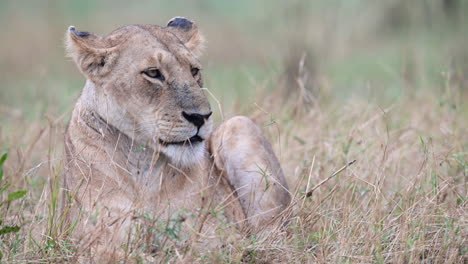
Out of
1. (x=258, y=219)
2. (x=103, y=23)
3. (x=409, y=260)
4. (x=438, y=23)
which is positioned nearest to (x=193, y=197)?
(x=258, y=219)

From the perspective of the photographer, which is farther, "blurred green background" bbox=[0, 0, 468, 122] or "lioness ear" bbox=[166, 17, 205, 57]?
"blurred green background" bbox=[0, 0, 468, 122]

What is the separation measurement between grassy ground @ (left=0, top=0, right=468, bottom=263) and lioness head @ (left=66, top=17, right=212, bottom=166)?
360 millimetres

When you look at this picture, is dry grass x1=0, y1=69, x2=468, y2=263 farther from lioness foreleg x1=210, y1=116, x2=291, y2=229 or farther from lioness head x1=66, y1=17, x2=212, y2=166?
lioness head x1=66, y1=17, x2=212, y2=166

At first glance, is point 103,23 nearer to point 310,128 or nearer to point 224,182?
point 310,128

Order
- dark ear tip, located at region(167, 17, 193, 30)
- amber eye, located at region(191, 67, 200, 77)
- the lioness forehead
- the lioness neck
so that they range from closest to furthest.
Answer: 1. the lioness neck
2. the lioness forehead
3. amber eye, located at region(191, 67, 200, 77)
4. dark ear tip, located at region(167, 17, 193, 30)

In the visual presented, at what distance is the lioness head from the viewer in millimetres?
3461

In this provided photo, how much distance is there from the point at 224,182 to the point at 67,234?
100cm

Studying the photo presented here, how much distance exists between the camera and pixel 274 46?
348 inches

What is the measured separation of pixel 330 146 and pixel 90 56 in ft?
6.51

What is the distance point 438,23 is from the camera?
7.93 m

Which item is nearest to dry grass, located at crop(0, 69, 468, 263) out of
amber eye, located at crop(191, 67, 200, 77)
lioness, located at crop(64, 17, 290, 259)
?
lioness, located at crop(64, 17, 290, 259)

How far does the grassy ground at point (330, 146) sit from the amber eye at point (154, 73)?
0.59 m

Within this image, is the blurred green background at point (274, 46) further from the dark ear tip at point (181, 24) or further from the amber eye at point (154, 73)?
the amber eye at point (154, 73)

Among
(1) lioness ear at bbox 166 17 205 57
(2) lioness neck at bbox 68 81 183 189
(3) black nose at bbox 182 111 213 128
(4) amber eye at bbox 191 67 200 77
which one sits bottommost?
Answer: (2) lioness neck at bbox 68 81 183 189
